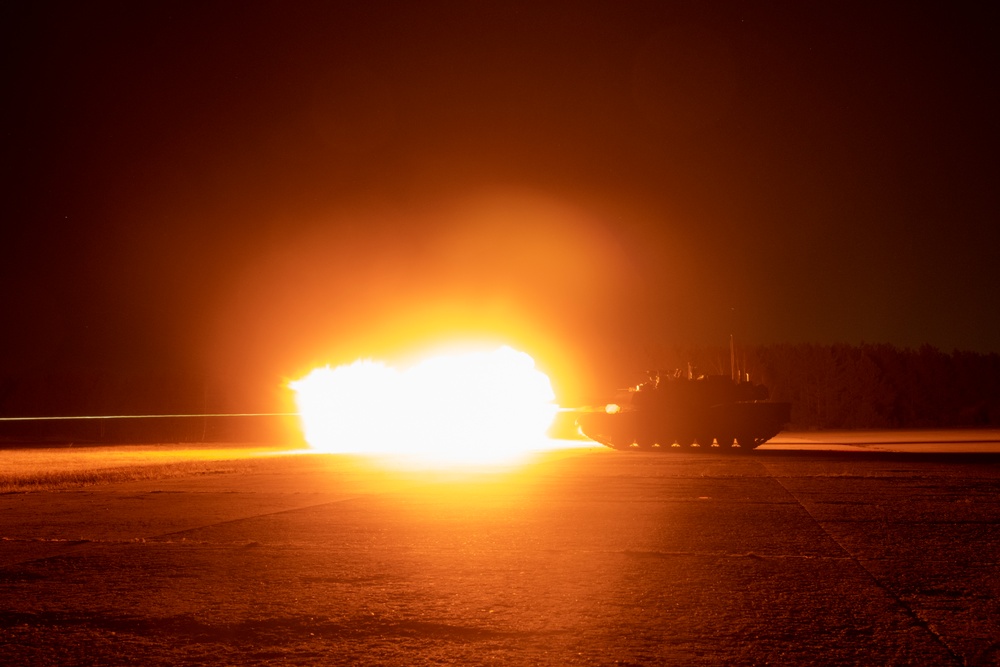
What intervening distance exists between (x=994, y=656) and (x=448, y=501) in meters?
8.85

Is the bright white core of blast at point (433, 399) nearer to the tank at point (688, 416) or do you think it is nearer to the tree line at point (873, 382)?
the tank at point (688, 416)

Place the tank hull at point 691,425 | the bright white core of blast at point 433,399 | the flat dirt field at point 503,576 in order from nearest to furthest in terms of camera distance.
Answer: the flat dirt field at point 503,576, the tank hull at point 691,425, the bright white core of blast at point 433,399

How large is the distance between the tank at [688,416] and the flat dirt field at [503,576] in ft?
50.7

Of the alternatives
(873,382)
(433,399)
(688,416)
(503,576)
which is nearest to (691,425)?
(688,416)

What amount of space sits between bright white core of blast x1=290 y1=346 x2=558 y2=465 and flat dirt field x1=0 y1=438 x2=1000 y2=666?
3069cm

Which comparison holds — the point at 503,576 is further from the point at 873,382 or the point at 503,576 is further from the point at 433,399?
the point at 873,382

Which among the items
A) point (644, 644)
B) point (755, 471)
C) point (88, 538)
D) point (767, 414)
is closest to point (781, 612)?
point (644, 644)

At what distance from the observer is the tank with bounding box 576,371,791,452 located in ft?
100

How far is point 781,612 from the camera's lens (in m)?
6.12

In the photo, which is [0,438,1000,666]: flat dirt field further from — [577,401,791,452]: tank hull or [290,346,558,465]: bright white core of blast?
[290,346,558,465]: bright white core of blast

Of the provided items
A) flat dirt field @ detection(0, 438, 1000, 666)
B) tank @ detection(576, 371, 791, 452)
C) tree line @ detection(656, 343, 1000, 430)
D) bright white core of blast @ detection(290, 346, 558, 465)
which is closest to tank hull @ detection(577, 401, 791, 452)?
tank @ detection(576, 371, 791, 452)

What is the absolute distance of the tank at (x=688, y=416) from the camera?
3052 centimetres

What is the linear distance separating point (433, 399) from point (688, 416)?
2136cm

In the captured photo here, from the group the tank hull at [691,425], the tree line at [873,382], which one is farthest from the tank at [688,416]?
the tree line at [873,382]
